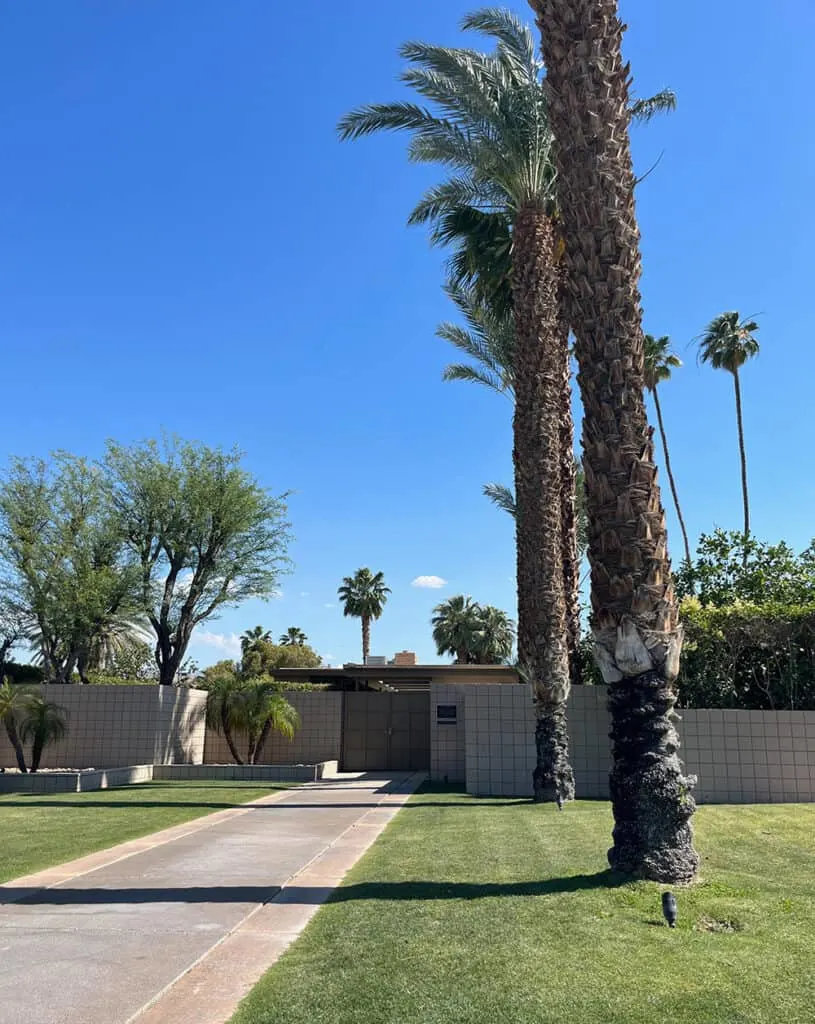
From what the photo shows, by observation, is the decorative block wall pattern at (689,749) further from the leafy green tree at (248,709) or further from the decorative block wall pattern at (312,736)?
the decorative block wall pattern at (312,736)

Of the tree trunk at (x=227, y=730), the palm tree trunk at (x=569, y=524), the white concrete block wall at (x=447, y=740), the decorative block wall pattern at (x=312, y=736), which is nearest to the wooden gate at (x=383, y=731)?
the decorative block wall pattern at (x=312, y=736)

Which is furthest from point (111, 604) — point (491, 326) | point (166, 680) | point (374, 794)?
point (491, 326)

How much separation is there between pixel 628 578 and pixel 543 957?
3.31 m

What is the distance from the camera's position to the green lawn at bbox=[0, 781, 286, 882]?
9.25m

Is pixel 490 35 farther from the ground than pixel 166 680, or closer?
farther from the ground

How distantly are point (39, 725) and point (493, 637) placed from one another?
3665 cm

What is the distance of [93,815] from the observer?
1260 cm

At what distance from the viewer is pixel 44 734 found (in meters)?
19.0

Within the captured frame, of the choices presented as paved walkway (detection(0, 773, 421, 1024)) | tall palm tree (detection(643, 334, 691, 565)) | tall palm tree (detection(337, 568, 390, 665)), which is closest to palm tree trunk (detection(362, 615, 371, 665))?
tall palm tree (detection(337, 568, 390, 665))

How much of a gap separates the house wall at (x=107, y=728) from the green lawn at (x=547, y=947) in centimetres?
1453

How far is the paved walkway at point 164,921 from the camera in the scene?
4.49 m

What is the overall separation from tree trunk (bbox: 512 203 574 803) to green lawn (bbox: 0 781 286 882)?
18.7 feet

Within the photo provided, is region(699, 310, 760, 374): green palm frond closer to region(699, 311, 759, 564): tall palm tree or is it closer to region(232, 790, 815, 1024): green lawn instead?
region(699, 311, 759, 564): tall palm tree

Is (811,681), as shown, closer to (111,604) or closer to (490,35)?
(490,35)
